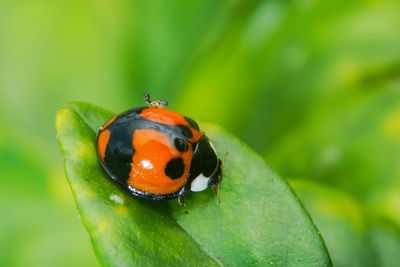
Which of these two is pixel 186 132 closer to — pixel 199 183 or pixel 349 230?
pixel 199 183

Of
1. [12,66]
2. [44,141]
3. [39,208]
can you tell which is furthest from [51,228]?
[12,66]

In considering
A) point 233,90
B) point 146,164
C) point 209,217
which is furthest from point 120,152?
point 233,90

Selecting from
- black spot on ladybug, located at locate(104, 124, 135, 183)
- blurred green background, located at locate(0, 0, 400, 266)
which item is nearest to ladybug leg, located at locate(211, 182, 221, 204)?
black spot on ladybug, located at locate(104, 124, 135, 183)

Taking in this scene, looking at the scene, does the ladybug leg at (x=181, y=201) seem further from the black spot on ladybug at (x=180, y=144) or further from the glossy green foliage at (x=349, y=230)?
the glossy green foliage at (x=349, y=230)

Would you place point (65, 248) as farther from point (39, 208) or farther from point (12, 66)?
point (12, 66)

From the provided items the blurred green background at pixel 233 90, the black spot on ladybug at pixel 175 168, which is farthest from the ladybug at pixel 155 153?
the blurred green background at pixel 233 90

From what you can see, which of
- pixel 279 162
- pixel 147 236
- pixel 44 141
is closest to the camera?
pixel 147 236
